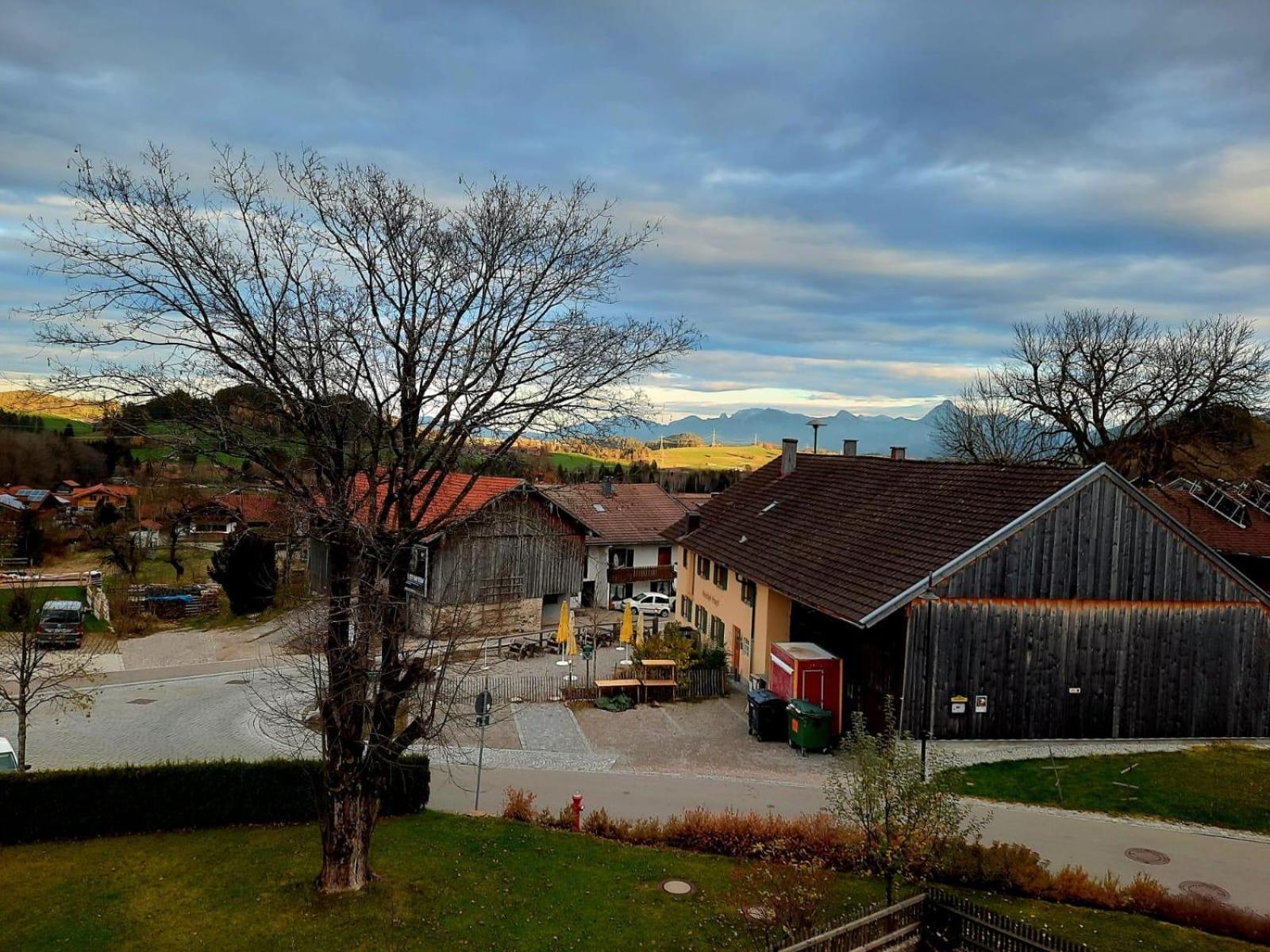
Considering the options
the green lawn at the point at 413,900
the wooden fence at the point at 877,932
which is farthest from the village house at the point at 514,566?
the wooden fence at the point at 877,932

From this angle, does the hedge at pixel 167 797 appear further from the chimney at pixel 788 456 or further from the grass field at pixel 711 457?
the grass field at pixel 711 457

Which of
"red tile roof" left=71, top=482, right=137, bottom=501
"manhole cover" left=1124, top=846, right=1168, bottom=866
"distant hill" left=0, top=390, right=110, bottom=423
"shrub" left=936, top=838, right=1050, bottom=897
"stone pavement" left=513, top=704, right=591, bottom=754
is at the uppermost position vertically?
"distant hill" left=0, top=390, right=110, bottom=423

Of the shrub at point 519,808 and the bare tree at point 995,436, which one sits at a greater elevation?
the bare tree at point 995,436

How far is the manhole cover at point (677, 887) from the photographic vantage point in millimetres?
12461

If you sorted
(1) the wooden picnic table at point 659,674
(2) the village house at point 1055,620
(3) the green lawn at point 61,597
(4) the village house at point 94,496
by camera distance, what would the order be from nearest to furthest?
(2) the village house at point 1055,620 < (1) the wooden picnic table at point 659,674 < (3) the green lawn at point 61,597 < (4) the village house at point 94,496

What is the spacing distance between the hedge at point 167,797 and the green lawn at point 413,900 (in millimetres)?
596

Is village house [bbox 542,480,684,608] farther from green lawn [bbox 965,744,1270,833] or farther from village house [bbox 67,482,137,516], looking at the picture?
village house [bbox 67,482,137,516]

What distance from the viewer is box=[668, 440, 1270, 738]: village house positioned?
19266 millimetres

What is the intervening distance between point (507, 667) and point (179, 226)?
2118 centimetres

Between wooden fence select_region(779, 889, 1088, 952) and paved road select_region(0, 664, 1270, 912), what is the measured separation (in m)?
4.75

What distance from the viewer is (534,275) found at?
42.2 feet

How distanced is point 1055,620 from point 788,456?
1534cm

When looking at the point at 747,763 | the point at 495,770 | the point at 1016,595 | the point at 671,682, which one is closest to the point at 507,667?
the point at 671,682


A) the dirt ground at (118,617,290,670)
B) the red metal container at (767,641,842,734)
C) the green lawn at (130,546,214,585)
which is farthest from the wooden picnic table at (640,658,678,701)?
the green lawn at (130,546,214,585)
